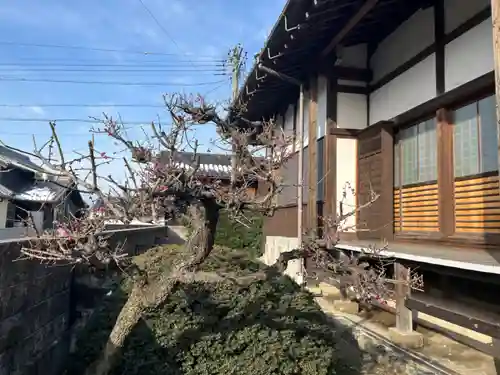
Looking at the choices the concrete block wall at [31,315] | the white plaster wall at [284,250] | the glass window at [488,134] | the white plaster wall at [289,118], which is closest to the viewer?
the concrete block wall at [31,315]

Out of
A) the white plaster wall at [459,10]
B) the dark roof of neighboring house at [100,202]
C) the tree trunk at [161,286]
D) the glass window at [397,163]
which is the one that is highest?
the white plaster wall at [459,10]

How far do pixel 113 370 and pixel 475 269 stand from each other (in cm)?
339

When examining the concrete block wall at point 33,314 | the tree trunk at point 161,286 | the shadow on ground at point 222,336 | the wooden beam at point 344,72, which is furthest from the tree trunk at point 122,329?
the wooden beam at point 344,72

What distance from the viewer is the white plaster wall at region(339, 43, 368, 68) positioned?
8398 mm

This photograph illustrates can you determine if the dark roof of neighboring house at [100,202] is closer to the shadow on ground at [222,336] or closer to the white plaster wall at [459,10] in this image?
the shadow on ground at [222,336]

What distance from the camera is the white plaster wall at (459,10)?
5545 millimetres

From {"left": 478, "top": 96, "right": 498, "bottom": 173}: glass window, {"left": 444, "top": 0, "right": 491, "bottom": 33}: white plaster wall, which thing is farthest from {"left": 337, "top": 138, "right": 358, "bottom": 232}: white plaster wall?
{"left": 478, "top": 96, "right": 498, "bottom": 173}: glass window

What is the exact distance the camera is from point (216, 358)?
4152 millimetres

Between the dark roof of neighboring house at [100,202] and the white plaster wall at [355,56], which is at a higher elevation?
the white plaster wall at [355,56]

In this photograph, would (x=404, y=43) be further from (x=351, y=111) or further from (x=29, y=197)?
(x=29, y=197)

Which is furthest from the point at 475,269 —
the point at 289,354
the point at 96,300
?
the point at 96,300

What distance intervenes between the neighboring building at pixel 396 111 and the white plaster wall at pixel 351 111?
0.06 feet

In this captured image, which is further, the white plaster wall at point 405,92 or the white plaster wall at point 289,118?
the white plaster wall at point 289,118

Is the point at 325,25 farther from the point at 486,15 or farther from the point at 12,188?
the point at 12,188
